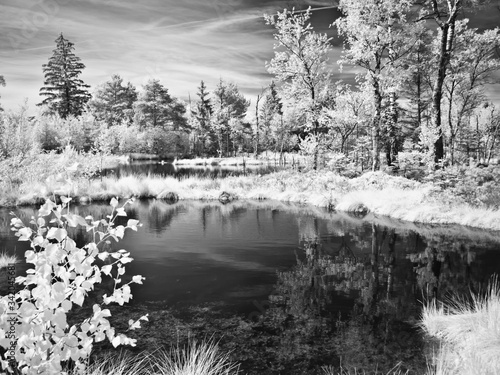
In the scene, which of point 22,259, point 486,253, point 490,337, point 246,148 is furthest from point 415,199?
point 246,148

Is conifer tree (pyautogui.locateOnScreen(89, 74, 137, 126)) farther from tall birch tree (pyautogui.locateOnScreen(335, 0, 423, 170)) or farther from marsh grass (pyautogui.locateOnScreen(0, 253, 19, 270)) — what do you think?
marsh grass (pyautogui.locateOnScreen(0, 253, 19, 270))

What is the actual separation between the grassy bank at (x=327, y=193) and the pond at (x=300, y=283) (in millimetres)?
1174

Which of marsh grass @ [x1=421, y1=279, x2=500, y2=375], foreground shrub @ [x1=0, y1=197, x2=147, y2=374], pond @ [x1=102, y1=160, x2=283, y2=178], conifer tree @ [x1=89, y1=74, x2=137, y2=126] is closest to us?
foreground shrub @ [x1=0, y1=197, x2=147, y2=374]

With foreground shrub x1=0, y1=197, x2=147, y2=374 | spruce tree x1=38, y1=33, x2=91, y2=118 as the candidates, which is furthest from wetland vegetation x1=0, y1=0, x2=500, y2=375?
spruce tree x1=38, y1=33, x2=91, y2=118

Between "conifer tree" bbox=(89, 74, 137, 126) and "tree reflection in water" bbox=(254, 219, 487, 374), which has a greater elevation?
"conifer tree" bbox=(89, 74, 137, 126)

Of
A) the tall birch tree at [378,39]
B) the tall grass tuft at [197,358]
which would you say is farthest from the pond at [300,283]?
the tall birch tree at [378,39]

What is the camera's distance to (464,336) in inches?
221

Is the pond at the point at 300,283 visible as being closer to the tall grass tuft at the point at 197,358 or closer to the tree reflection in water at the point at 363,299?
the tree reflection in water at the point at 363,299

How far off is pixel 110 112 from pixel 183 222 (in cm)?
5524

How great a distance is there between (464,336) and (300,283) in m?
3.54

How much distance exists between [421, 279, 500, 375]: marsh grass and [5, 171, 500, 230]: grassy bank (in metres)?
8.38

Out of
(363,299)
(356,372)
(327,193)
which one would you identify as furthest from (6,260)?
(327,193)

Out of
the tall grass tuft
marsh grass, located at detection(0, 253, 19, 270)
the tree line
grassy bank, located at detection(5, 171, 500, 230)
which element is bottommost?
the tall grass tuft

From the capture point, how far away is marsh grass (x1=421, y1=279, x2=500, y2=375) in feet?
14.3
